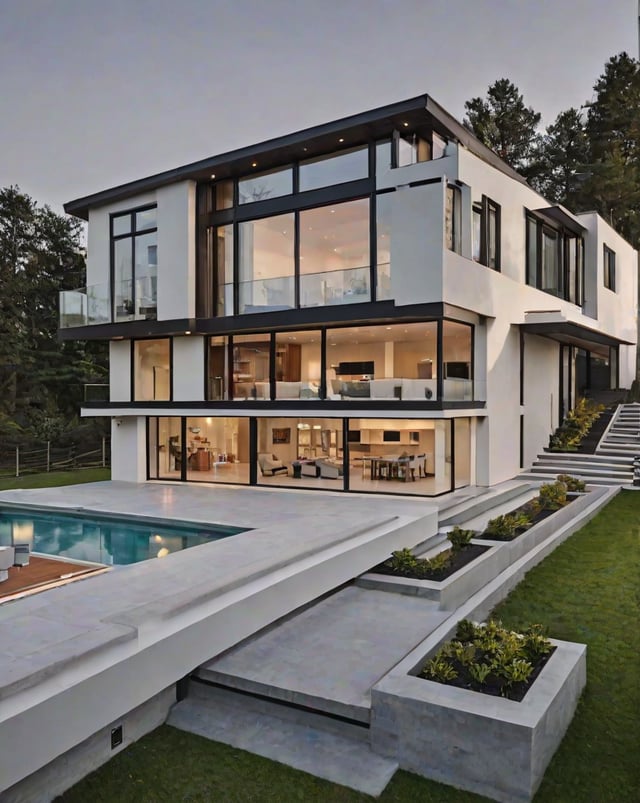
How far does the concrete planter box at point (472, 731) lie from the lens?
453 centimetres

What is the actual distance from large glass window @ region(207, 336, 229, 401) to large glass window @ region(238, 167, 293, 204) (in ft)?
12.4

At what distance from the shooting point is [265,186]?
Result: 1612 cm

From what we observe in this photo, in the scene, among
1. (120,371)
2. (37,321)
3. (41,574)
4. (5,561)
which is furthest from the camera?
(37,321)

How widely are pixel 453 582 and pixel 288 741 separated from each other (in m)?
3.54

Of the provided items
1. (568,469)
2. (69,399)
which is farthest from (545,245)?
(69,399)

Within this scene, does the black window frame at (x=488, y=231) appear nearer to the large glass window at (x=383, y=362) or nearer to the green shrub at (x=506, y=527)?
the large glass window at (x=383, y=362)

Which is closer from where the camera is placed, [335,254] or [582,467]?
[335,254]

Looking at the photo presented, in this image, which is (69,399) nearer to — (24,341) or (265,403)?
(24,341)

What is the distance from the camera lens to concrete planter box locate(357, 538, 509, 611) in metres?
8.10

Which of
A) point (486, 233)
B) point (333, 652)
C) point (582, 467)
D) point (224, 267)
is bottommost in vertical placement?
point (333, 652)

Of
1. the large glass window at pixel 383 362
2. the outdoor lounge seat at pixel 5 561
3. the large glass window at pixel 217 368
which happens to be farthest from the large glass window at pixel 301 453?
the outdoor lounge seat at pixel 5 561

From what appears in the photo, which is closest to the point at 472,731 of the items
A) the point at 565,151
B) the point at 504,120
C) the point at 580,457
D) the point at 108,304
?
the point at 580,457

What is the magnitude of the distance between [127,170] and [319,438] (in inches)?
1154

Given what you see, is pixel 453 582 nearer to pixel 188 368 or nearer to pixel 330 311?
pixel 330 311
